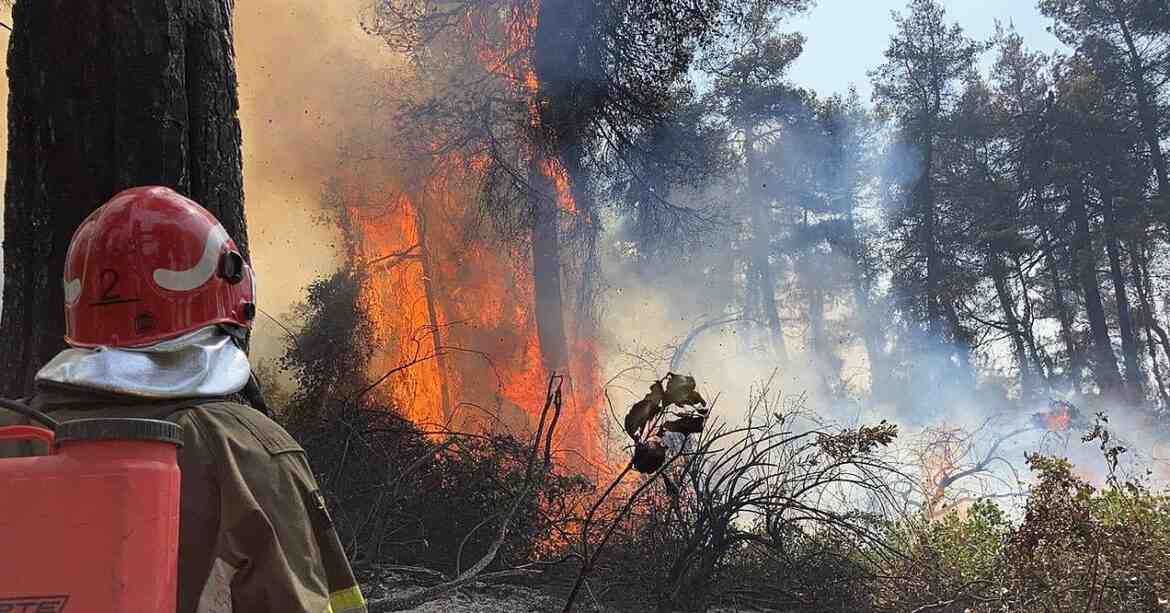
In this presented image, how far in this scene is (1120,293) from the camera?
17094mm

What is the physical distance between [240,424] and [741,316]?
19602mm

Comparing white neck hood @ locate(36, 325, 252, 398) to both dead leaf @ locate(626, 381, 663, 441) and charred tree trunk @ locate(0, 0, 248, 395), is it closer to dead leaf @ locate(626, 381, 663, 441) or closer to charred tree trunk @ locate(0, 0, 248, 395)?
charred tree trunk @ locate(0, 0, 248, 395)

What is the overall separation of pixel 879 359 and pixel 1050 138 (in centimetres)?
622

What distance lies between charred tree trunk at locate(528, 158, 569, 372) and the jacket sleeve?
10183mm

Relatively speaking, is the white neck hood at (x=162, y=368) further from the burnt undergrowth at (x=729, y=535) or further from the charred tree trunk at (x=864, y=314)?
the charred tree trunk at (x=864, y=314)

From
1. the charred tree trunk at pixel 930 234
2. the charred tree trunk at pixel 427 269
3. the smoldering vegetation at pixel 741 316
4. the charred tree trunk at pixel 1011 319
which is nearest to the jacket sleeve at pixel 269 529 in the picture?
the smoldering vegetation at pixel 741 316

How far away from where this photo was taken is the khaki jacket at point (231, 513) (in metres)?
1.60

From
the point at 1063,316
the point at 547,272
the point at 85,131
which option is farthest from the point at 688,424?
the point at 1063,316

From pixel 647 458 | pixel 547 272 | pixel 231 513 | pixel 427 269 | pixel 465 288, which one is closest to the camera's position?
pixel 231 513

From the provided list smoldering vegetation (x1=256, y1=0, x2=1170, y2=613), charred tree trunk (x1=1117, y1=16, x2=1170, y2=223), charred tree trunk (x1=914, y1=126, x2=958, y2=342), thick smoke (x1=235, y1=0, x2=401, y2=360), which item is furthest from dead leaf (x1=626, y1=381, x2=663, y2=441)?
charred tree trunk (x1=914, y1=126, x2=958, y2=342)

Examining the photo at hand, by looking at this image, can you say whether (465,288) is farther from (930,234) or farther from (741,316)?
(930,234)

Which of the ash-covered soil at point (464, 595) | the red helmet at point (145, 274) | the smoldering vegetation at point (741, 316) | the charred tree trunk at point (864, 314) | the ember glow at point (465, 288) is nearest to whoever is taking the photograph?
the red helmet at point (145, 274)

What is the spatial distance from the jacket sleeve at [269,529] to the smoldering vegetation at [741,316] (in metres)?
1.64

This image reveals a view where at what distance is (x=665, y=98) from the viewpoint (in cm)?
1166
